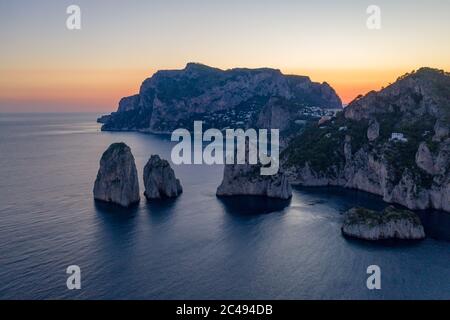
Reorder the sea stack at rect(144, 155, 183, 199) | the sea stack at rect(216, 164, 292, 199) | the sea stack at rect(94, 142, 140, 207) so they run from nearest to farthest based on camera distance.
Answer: the sea stack at rect(94, 142, 140, 207) → the sea stack at rect(144, 155, 183, 199) → the sea stack at rect(216, 164, 292, 199)

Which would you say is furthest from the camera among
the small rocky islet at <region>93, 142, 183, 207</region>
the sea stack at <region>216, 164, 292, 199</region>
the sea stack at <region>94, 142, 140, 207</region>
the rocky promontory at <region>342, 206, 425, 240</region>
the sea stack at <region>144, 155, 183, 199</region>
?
the sea stack at <region>216, 164, 292, 199</region>

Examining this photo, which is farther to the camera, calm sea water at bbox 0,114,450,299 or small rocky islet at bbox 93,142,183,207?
small rocky islet at bbox 93,142,183,207

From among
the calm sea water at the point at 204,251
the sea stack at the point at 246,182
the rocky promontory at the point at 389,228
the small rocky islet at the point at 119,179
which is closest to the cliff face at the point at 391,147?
the calm sea water at the point at 204,251

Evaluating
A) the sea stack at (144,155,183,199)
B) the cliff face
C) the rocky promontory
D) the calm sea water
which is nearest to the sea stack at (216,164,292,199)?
the calm sea water

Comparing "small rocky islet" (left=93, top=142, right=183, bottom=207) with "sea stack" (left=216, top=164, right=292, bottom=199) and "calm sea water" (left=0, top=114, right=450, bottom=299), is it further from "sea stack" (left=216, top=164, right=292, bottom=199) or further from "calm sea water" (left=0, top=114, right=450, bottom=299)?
"sea stack" (left=216, top=164, right=292, bottom=199)

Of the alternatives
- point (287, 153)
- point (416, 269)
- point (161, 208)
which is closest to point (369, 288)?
point (416, 269)

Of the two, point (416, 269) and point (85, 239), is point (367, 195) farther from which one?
point (85, 239)
